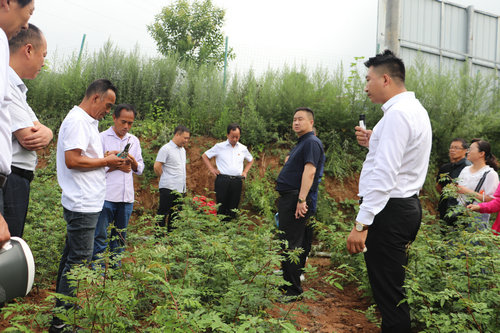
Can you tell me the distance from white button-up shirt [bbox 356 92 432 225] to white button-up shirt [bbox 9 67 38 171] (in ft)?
7.99

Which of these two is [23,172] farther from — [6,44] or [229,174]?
[229,174]

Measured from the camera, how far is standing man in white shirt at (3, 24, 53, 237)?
96.1 inches

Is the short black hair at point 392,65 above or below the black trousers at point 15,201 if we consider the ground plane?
above

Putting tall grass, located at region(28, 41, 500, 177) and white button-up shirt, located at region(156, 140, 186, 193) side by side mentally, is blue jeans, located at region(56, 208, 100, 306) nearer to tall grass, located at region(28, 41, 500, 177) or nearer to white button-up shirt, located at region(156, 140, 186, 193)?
white button-up shirt, located at region(156, 140, 186, 193)

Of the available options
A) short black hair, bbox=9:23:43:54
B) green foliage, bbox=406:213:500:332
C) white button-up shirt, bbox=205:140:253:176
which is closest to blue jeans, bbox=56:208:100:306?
short black hair, bbox=9:23:43:54

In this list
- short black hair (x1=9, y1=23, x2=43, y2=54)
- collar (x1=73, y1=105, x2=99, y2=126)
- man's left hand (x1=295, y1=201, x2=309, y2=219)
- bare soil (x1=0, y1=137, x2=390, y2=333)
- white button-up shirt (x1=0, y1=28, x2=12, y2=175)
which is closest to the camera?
white button-up shirt (x1=0, y1=28, x2=12, y2=175)

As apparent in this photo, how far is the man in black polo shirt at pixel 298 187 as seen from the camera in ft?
14.0

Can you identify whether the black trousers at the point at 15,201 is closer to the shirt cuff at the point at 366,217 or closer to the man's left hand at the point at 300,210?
the shirt cuff at the point at 366,217

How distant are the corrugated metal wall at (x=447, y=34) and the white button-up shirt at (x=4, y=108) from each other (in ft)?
36.7

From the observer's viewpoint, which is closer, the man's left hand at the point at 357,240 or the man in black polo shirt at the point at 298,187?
the man's left hand at the point at 357,240

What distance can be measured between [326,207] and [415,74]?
473 centimetres

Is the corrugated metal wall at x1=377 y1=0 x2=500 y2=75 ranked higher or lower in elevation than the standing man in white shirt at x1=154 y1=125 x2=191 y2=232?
higher

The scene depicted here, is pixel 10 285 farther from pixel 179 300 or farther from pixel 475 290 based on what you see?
pixel 475 290

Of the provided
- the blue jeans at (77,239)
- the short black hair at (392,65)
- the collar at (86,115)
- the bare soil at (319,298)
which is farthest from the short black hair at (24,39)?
the short black hair at (392,65)
